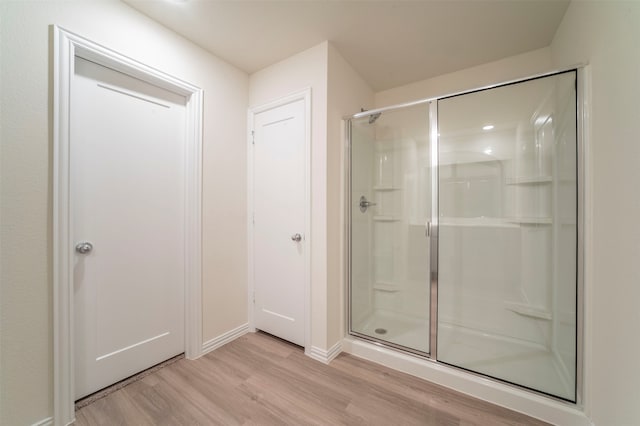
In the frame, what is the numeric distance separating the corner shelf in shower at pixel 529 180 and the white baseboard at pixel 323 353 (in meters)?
2.05

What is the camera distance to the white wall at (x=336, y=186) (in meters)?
1.86

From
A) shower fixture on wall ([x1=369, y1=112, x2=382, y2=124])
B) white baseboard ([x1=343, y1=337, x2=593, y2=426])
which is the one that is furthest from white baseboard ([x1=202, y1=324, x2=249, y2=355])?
shower fixture on wall ([x1=369, y1=112, x2=382, y2=124])

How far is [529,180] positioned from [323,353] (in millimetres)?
2184

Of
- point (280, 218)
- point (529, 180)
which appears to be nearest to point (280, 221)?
point (280, 218)

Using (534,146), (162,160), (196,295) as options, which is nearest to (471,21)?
(534,146)

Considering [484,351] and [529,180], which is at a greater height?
[529,180]

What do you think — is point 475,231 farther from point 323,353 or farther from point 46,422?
point 46,422

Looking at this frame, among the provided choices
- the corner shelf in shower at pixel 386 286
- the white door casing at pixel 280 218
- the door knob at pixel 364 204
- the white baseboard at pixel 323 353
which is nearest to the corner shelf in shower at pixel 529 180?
the door knob at pixel 364 204

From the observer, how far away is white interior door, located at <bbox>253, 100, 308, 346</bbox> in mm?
1975

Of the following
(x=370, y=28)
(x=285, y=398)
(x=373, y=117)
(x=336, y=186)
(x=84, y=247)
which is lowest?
(x=285, y=398)

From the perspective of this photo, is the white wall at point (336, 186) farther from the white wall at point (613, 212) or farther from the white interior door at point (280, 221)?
the white wall at point (613, 212)

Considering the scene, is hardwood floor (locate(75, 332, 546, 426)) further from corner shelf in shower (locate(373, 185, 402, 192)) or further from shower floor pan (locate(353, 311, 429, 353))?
corner shelf in shower (locate(373, 185, 402, 192))

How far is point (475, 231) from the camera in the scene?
6.95 feet

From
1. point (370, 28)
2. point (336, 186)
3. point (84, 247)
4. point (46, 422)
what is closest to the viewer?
point (46, 422)
